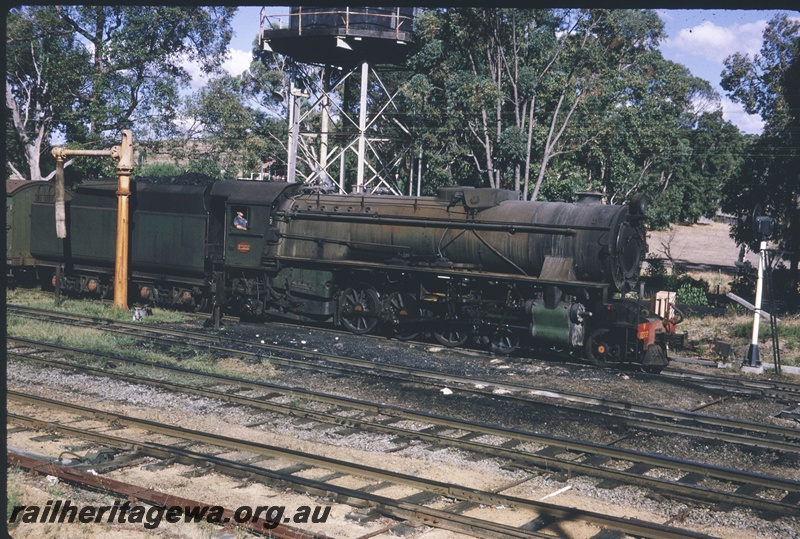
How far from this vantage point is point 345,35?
29.2m

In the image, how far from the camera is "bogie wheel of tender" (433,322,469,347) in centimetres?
1752

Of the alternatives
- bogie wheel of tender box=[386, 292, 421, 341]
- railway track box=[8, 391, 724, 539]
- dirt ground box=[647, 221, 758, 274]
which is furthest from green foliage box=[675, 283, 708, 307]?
railway track box=[8, 391, 724, 539]

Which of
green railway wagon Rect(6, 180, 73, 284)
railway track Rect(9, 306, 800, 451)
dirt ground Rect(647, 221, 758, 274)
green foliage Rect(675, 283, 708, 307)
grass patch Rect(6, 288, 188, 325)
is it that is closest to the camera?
railway track Rect(9, 306, 800, 451)

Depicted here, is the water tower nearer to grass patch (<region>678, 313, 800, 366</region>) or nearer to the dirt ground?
grass patch (<region>678, 313, 800, 366</region>)

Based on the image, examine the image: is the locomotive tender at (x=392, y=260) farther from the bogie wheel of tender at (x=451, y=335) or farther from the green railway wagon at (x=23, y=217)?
the green railway wagon at (x=23, y=217)

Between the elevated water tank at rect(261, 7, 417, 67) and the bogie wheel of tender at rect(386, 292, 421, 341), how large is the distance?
1371 centimetres

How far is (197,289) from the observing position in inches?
852

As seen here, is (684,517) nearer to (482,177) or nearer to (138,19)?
(482,177)

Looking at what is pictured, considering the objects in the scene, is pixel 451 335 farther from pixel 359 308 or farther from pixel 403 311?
pixel 359 308

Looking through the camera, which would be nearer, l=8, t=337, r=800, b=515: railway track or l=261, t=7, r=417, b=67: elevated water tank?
l=8, t=337, r=800, b=515: railway track

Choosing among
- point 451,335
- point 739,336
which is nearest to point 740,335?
point 739,336

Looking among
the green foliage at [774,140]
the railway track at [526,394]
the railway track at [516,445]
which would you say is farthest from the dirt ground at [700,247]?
the railway track at [516,445]

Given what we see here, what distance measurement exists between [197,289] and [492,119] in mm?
13640

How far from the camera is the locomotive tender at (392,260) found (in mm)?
15812
